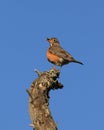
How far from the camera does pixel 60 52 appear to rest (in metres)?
19.9

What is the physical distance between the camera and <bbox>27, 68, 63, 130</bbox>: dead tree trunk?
38.8ft

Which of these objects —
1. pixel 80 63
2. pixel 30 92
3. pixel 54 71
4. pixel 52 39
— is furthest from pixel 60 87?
pixel 52 39

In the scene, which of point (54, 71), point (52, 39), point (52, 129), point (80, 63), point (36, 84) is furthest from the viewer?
point (52, 39)

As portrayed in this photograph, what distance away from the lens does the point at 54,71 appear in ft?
43.7

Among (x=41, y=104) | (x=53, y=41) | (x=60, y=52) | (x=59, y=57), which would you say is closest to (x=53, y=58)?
(x=59, y=57)

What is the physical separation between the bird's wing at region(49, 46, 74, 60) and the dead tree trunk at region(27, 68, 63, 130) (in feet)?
21.6

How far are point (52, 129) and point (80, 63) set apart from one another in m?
7.73

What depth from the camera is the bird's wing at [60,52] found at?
63.8ft

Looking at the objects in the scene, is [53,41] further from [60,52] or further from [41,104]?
[41,104]

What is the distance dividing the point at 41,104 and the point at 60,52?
26.0 ft

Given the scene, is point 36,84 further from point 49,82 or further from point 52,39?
point 52,39

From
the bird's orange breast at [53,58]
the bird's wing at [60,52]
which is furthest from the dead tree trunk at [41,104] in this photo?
the bird's wing at [60,52]

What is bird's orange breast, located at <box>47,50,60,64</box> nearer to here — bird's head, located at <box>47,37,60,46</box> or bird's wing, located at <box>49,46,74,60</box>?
bird's wing, located at <box>49,46,74,60</box>

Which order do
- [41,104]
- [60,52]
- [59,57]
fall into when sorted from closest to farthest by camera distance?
[41,104]
[59,57]
[60,52]
